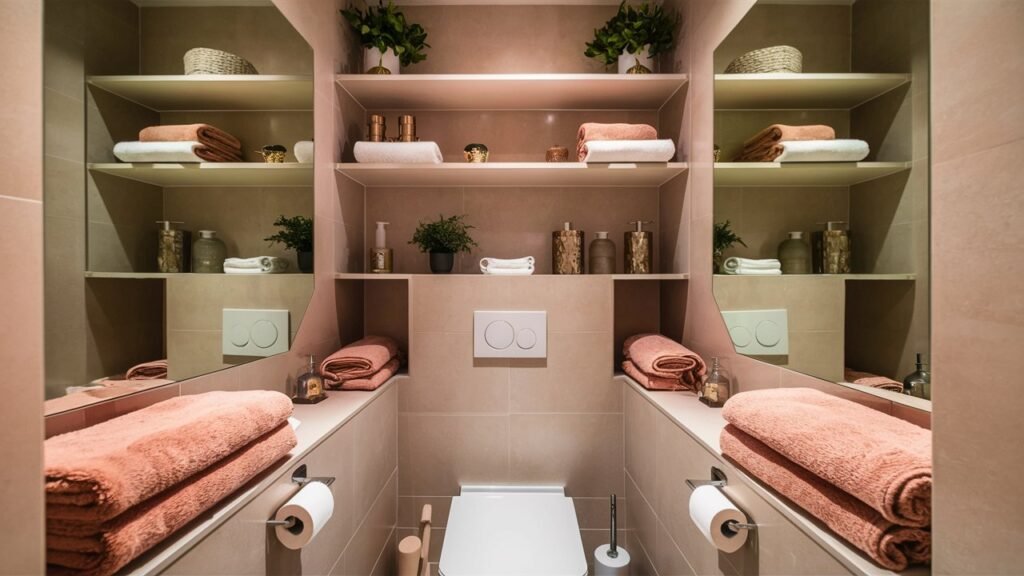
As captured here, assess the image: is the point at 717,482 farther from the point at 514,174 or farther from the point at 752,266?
the point at 514,174

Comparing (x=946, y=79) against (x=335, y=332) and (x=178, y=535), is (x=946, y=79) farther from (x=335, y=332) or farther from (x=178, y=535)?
(x=335, y=332)

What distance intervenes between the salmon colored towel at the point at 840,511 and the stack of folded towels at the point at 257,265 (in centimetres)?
116

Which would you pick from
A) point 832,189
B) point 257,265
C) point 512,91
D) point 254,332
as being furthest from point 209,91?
point 832,189

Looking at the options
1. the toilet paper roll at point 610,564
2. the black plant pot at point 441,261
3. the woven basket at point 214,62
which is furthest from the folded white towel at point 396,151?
the toilet paper roll at point 610,564

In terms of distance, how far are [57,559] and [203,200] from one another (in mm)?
633

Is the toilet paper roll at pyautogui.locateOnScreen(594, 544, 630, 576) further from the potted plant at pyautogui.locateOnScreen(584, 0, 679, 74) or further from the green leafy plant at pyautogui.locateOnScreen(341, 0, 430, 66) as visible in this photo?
the green leafy plant at pyautogui.locateOnScreen(341, 0, 430, 66)

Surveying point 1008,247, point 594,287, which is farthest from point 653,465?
point 1008,247

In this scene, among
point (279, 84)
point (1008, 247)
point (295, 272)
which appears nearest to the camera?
point (1008, 247)

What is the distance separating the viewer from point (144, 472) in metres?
0.56

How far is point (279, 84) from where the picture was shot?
1.15 m

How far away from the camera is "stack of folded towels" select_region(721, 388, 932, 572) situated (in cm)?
54

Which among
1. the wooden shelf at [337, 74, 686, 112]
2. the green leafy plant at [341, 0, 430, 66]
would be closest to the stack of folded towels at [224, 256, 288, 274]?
the wooden shelf at [337, 74, 686, 112]

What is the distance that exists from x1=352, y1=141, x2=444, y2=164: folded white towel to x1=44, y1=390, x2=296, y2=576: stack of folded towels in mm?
977

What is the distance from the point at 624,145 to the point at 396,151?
0.81 meters
